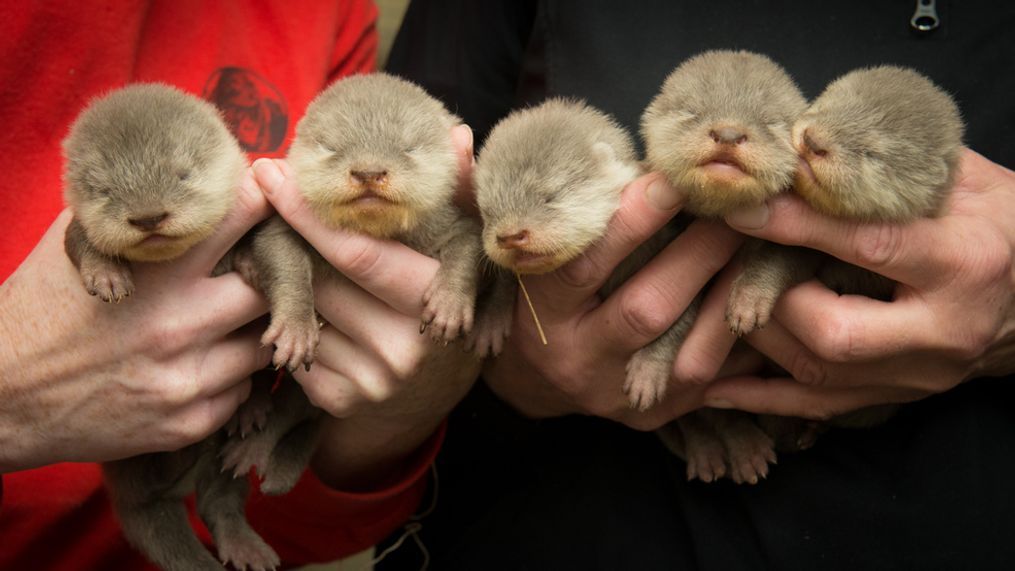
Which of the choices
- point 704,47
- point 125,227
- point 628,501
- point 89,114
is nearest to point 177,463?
point 125,227

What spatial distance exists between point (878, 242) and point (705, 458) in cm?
64

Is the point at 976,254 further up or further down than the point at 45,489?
further up

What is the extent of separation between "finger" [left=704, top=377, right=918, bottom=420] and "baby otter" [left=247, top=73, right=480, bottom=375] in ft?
1.90

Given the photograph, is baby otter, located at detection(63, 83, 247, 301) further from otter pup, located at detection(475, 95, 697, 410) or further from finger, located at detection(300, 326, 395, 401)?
otter pup, located at detection(475, 95, 697, 410)

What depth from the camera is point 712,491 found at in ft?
6.46

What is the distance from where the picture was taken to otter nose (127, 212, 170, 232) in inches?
61.0

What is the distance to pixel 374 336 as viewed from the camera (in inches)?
70.0

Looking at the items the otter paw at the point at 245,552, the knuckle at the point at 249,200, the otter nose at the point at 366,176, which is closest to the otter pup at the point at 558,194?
the otter nose at the point at 366,176

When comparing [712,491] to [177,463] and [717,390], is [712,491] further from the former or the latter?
[177,463]

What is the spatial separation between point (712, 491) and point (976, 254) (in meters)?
0.77

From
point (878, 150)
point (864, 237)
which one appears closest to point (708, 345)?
point (864, 237)

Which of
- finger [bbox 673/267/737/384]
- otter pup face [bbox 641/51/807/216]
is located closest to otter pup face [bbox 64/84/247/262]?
otter pup face [bbox 641/51/807/216]

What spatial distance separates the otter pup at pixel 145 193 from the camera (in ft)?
5.16

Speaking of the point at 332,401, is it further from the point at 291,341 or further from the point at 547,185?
the point at 547,185
